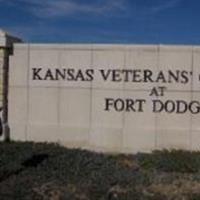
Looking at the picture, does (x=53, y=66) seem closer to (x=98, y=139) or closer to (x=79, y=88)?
(x=79, y=88)

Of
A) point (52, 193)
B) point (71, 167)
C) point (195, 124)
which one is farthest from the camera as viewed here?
point (195, 124)

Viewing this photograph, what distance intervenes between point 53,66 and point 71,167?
4039 mm

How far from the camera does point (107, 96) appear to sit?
1794 centimetres

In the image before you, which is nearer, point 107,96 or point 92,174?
point 92,174

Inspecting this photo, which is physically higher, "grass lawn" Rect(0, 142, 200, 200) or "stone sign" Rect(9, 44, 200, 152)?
"stone sign" Rect(9, 44, 200, 152)

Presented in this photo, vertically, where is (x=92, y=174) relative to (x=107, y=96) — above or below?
below

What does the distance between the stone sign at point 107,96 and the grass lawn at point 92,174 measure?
100cm

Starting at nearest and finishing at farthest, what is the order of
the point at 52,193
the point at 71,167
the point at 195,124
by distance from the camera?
the point at 52,193
the point at 71,167
the point at 195,124

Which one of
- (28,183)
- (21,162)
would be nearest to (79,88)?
(21,162)

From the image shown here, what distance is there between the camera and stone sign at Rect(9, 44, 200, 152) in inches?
696

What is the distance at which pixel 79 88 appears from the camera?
59.4 ft

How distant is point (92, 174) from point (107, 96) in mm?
4053

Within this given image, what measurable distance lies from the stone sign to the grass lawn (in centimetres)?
100

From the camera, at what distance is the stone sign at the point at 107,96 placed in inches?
696
